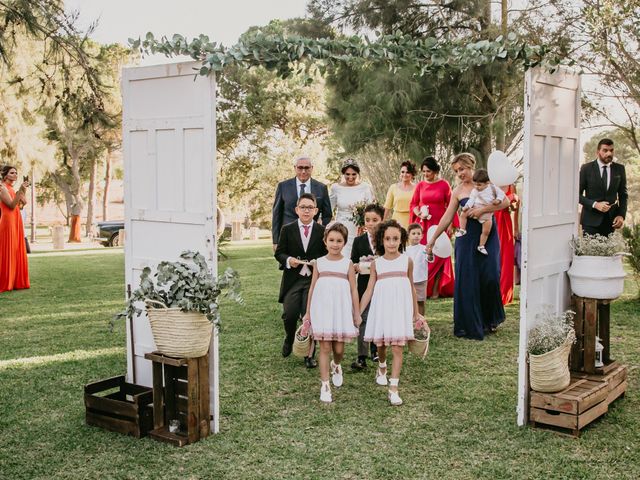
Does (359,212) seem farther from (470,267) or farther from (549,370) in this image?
(549,370)

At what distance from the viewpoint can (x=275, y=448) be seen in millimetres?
4391

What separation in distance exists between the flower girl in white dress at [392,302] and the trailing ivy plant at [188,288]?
54.3 inches

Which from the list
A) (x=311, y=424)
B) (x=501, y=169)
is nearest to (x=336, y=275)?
(x=311, y=424)

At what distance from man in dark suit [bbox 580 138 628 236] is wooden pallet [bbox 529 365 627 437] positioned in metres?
3.96

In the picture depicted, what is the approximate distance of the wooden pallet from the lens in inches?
178

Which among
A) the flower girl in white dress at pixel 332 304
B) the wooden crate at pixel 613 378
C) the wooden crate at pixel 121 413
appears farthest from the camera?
the flower girl in white dress at pixel 332 304

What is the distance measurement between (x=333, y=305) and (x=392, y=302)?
451 mm

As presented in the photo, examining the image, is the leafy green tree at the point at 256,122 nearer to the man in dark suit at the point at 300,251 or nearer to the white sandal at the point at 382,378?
the man in dark suit at the point at 300,251

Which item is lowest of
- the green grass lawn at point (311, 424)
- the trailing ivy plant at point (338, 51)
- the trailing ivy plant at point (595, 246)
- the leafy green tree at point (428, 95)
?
the green grass lawn at point (311, 424)

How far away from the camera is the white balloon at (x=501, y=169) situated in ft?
20.5

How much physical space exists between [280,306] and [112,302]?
2.58 meters

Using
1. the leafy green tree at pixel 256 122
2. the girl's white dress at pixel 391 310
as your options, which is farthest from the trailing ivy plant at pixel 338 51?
the leafy green tree at pixel 256 122

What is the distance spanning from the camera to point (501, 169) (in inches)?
248

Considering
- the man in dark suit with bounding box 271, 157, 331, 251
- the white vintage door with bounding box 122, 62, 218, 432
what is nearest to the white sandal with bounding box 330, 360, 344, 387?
the white vintage door with bounding box 122, 62, 218, 432
